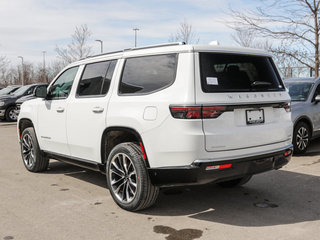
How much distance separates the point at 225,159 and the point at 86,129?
194cm

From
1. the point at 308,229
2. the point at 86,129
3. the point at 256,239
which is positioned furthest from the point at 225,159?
the point at 86,129

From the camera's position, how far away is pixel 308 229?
11.8 feet

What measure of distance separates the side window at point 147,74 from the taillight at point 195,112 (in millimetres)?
348

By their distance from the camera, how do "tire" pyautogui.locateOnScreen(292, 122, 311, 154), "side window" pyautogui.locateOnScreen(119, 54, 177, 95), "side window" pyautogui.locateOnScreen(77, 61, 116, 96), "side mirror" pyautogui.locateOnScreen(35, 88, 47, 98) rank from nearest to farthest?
"side window" pyautogui.locateOnScreen(119, 54, 177, 95) < "side window" pyautogui.locateOnScreen(77, 61, 116, 96) < "side mirror" pyautogui.locateOnScreen(35, 88, 47, 98) < "tire" pyautogui.locateOnScreen(292, 122, 311, 154)

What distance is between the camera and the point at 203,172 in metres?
3.56

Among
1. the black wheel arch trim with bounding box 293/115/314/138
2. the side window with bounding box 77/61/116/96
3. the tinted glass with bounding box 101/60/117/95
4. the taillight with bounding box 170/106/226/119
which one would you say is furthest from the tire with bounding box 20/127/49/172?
the black wheel arch trim with bounding box 293/115/314/138

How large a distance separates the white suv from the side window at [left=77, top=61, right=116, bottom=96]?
0.05ft

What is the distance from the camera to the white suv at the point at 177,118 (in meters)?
3.57

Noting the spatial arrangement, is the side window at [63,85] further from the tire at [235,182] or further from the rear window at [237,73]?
the tire at [235,182]

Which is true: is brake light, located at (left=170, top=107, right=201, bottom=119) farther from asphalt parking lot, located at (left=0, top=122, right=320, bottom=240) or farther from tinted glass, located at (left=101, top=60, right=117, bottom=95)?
tinted glass, located at (left=101, top=60, right=117, bottom=95)

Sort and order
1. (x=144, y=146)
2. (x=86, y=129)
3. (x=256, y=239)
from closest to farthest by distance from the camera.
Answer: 1. (x=256, y=239)
2. (x=144, y=146)
3. (x=86, y=129)

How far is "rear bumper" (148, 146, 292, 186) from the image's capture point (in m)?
3.56

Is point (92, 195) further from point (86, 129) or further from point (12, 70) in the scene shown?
point (12, 70)

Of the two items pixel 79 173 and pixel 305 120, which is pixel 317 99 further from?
pixel 79 173
